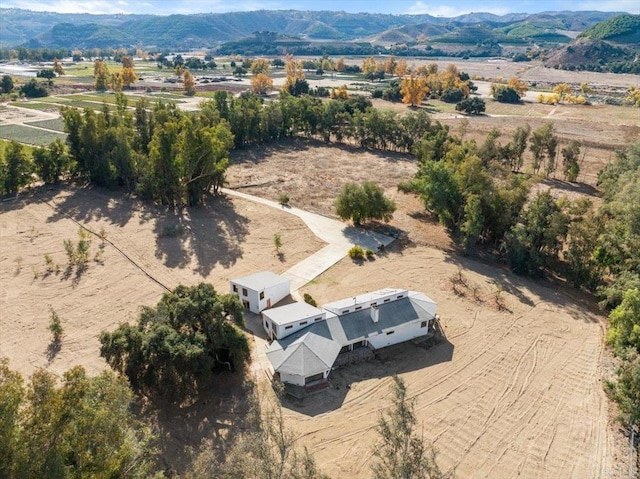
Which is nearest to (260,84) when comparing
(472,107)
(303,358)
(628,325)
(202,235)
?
(472,107)

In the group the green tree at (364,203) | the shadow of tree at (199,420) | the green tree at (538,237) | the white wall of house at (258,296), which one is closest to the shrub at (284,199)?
the green tree at (364,203)

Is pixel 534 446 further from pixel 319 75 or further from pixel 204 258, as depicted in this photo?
pixel 319 75

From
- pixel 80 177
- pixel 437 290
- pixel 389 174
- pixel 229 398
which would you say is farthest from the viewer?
pixel 389 174

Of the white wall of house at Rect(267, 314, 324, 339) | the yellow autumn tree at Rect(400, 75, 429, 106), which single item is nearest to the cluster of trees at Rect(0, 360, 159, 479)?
the white wall of house at Rect(267, 314, 324, 339)

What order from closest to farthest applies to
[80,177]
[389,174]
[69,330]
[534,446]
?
[534,446] → [69,330] → [80,177] → [389,174]

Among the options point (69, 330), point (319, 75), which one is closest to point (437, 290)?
point (69, 330)

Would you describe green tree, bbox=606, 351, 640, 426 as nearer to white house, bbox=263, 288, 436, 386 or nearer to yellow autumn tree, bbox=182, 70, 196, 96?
white house, bbox=263, 288, 436, 386

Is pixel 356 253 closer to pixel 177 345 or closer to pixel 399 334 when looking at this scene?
pixel 399 334

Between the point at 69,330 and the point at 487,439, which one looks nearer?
the point at 487,439
